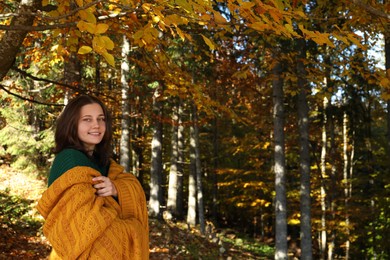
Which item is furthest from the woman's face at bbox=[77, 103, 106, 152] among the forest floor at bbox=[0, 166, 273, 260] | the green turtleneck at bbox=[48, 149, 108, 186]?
the forest floor at bbox=[0, 166, 273, 260]

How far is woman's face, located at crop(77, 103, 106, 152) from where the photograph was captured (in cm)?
278

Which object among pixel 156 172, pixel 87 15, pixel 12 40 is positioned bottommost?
pixel 156 172

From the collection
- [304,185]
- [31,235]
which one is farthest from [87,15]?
[304,185]

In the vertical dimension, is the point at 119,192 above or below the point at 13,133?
below

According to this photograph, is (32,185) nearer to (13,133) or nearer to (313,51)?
(13,133)

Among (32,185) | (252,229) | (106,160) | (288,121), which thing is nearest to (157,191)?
(32,185)

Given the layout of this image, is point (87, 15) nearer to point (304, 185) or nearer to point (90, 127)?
point (90, 127)

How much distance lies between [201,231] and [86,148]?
14789 mm

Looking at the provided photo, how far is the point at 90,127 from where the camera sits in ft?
9.21

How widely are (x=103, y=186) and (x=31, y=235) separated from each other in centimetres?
784

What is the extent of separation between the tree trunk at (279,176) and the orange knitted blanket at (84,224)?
8.74 m

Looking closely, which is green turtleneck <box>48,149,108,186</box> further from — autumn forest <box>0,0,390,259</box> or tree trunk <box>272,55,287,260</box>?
tree trunk <box>272,55,287,260</box>

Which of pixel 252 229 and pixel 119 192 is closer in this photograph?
pixel 119 192

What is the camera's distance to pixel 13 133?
57.6 ft
